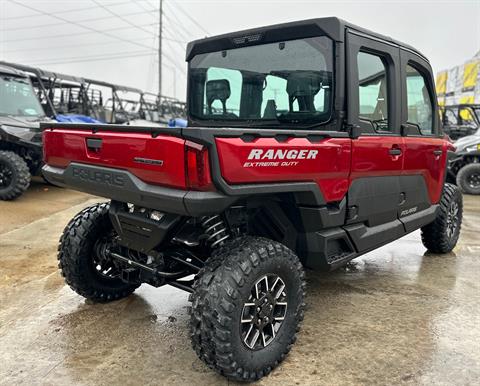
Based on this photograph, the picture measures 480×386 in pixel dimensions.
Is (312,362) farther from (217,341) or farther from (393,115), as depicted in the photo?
(393,115)

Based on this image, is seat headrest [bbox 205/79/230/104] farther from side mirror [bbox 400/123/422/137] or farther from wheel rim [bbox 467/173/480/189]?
wheel rim [bbox 467/173/480/189]

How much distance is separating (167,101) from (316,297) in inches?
766

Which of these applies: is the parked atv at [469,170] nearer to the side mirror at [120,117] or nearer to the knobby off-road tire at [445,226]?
the knobby off-road tire at [445,226]

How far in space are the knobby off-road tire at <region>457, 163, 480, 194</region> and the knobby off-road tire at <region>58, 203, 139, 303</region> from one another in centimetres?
866

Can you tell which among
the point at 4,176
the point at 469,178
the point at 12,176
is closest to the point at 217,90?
the point at 12,176

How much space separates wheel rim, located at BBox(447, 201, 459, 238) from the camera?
15.7ft

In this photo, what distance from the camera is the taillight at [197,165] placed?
2074 mm

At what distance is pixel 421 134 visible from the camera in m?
3.84

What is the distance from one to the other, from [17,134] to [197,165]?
6259 mm

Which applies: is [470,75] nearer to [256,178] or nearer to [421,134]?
[421,134]

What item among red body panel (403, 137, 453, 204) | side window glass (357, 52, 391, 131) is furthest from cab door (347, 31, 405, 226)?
red body panel (403, 137, 453, 204)

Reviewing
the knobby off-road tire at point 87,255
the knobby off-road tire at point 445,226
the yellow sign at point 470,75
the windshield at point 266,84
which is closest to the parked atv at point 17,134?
the knobby off-road tire at point 87,255

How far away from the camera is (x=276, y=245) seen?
254cm

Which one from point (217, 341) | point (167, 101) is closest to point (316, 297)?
point (217, 341)
